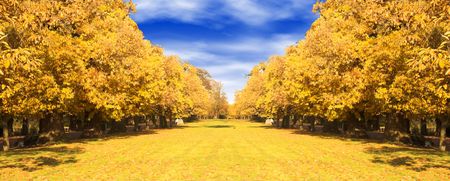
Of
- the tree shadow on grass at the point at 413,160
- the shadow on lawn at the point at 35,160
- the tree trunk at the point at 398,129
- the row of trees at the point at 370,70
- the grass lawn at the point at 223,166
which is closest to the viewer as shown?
the grass lawn at the point at 223,166

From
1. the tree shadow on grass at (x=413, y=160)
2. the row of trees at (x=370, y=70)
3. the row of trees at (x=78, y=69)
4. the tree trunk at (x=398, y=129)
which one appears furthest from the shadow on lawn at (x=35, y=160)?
the tree trunk at (x=398, y=129)

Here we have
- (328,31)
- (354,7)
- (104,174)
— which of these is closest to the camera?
(104,174)

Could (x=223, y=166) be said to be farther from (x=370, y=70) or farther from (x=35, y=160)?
(x=370, y=70)

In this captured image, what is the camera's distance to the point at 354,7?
118 ft

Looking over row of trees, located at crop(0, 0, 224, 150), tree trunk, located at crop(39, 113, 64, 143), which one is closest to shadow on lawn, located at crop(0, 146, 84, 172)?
row of trees, located at crop(0, 0, 224, 150)

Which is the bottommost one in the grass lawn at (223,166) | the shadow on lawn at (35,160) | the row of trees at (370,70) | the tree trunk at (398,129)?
the grass lawn at (223,166)

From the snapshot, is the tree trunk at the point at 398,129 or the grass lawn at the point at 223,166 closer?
the grass lawn at the point at 223,166

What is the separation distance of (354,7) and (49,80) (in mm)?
24768

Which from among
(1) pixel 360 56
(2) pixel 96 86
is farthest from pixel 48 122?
(1) pixel 360 56

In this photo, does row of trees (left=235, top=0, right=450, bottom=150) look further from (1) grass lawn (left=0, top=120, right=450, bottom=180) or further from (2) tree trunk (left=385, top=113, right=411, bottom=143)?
(1) grass lawn (left=0, top=120, right=450, bottom=180)

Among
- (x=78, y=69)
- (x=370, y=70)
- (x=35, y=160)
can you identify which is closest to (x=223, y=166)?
(x=35, y=160)

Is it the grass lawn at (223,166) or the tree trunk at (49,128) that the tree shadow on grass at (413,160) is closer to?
the grass lawn at (223,166)

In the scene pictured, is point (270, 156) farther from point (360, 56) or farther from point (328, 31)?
point (328, 31)

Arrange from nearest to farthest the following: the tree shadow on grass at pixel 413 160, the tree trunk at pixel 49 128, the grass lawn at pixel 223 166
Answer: the grass lawn at pixel 223 166
the tree shadow on grass at pixel 413 160
the tree trunk at pixel 49 128
